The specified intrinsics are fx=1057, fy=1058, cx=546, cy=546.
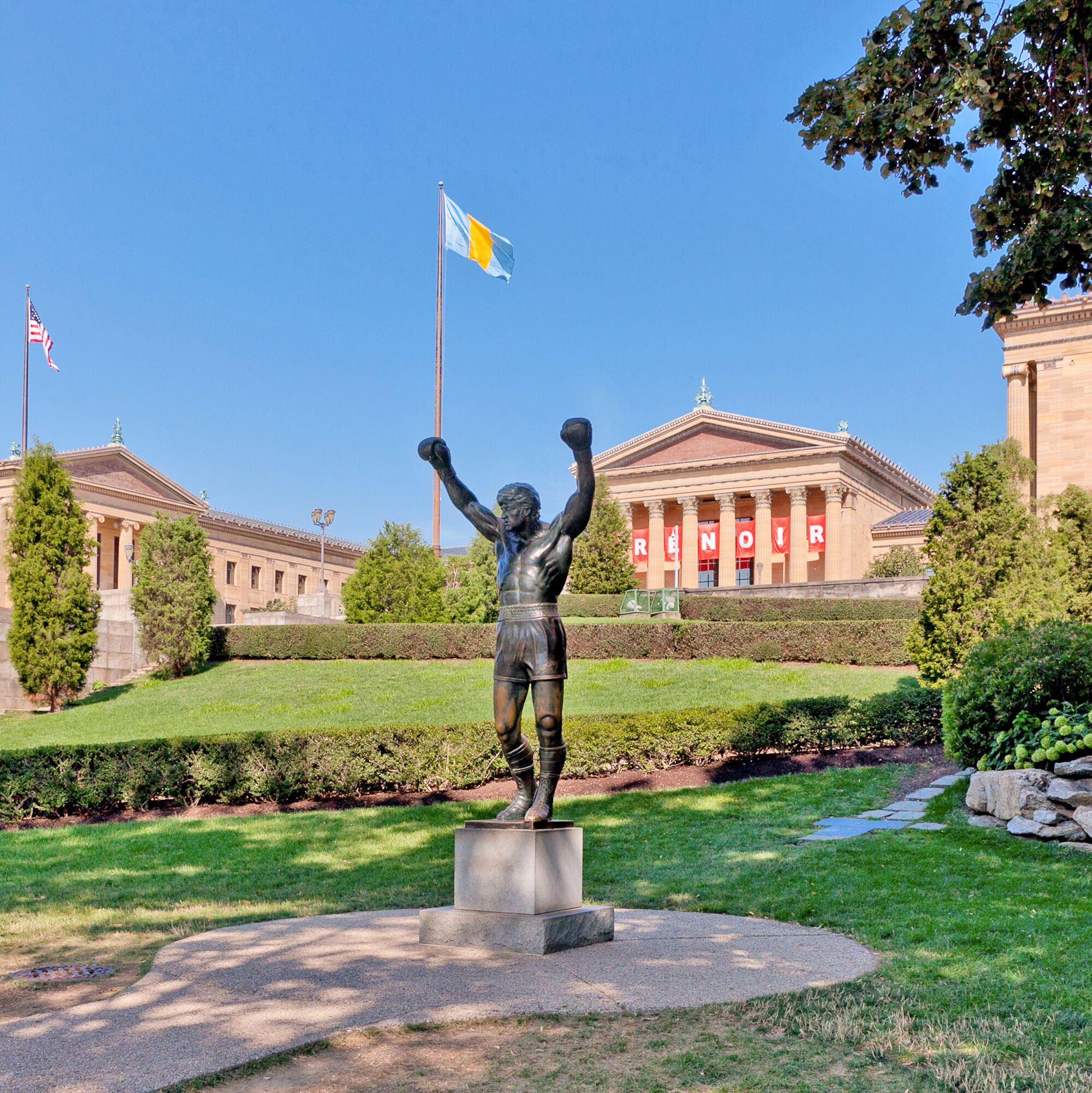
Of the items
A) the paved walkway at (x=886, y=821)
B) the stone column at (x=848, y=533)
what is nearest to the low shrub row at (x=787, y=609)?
the paved walkway at (x=886, y=821)

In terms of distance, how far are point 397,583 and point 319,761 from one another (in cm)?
1878

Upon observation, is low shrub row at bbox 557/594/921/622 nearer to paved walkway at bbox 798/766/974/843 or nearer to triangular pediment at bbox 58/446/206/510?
paved walkway at bbox 798/766/974/843

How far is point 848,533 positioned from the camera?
66.1 m

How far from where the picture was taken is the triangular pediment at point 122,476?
6012cm

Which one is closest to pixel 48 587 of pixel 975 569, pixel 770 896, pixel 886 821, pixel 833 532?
pixel 975 569

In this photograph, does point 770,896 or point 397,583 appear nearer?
point 770,896

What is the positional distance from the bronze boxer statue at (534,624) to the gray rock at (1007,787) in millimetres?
5635

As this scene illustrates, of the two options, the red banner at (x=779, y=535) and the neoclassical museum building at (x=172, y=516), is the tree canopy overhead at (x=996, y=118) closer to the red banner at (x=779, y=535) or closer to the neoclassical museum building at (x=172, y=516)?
the neoclassical museum building at (x=172, y=516)

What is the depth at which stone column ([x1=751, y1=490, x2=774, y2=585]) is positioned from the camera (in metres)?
67.4

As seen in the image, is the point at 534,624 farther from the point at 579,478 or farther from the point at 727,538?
the point at 727,538

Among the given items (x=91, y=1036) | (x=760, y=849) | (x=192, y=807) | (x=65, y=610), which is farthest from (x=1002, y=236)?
(x=65, y=610)

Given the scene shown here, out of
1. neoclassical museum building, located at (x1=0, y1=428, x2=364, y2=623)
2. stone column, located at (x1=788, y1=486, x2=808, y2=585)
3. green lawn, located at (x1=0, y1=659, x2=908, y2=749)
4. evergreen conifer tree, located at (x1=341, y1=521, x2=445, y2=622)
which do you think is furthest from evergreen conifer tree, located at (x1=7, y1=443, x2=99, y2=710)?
stone column, located at (x1=788, y1=486, x2=808, y2=585)

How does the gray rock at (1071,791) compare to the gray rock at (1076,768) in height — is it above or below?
below

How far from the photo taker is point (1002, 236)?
9289 mm
